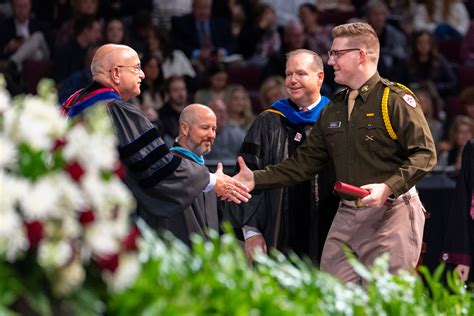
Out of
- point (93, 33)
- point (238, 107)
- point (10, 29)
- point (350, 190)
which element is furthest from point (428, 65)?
point (350, 190)

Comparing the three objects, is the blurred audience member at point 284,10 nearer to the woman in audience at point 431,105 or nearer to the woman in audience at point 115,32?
the woman in audience at point 431,105

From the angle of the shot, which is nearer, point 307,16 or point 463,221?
point 463,221

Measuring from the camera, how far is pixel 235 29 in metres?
13.9

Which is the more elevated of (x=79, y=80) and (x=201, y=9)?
(x=201, y=9)

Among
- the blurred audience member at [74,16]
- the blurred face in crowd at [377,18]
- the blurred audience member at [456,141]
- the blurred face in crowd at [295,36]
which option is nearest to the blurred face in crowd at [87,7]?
the blurred audience member at [74,16]

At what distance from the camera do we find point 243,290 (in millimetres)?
4387

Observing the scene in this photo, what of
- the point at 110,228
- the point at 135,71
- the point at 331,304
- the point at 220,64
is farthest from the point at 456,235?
the point at 220,64

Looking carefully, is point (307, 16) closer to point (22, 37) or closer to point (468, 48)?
point (468, 48)

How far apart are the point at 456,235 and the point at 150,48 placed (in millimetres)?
5472

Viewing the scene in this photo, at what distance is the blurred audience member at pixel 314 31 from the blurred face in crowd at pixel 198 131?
568 centimetres

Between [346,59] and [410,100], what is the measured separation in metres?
0.41

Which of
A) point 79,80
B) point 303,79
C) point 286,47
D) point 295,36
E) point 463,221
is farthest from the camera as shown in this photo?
point 286,47

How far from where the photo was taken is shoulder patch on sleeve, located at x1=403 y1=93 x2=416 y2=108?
6725mm

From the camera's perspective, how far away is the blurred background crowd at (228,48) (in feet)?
37.4
